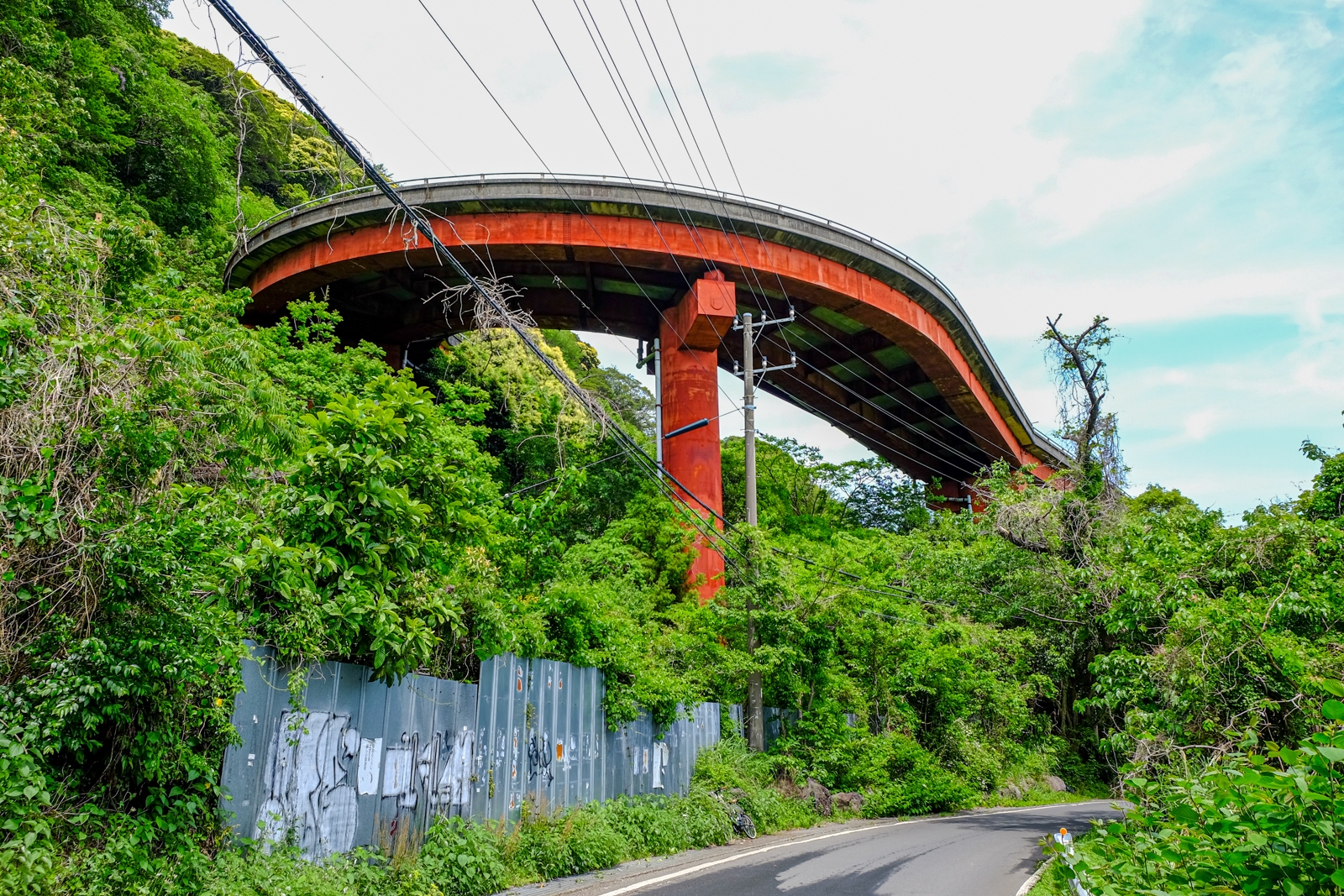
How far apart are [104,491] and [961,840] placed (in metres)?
14.4

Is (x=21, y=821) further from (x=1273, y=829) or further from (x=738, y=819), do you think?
(x=738, y=819)

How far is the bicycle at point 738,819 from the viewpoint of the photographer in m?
15.1

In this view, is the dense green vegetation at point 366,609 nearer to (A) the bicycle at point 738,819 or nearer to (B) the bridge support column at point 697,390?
(A) the bicycle at point 738,819

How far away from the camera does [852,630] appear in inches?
793

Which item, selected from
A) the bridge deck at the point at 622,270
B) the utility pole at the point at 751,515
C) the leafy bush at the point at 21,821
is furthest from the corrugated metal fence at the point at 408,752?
the bridge deck at the point at 622,270

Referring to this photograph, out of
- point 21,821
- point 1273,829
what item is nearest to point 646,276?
point 21,821

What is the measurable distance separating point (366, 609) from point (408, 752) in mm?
2023

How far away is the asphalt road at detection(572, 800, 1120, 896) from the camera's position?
31.9 ft

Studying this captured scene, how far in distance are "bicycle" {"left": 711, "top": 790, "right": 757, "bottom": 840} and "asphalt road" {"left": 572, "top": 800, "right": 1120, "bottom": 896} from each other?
0.59 metres

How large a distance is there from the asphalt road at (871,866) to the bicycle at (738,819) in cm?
59

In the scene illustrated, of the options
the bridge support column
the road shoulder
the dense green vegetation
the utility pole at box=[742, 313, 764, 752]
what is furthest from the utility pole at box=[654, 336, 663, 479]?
the road shoulder

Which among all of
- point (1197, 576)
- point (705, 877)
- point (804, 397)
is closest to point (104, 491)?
point (705, 877)

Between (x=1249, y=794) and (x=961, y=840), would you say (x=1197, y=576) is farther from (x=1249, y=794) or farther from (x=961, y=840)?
(x=1249, y=794)

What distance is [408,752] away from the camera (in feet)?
30.0
